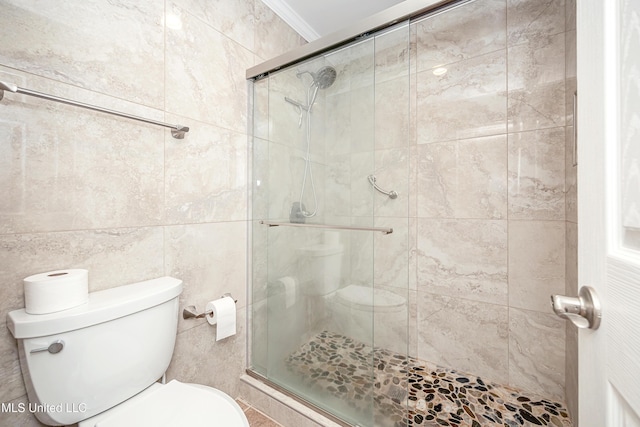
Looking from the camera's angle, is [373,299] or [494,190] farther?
[494,190]

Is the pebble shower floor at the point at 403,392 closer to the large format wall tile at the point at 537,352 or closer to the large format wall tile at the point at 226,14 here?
the large format wall tile at the point at 537,352

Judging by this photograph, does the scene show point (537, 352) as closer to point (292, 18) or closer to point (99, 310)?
point (99, 310)

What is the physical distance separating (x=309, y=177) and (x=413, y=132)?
86 centimetres

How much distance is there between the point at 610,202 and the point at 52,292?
1.29 meters

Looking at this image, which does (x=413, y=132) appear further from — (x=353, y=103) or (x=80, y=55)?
(x=80, y=55)

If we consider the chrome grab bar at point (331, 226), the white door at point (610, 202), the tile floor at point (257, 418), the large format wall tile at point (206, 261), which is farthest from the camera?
the tile floor at point (257, 418)

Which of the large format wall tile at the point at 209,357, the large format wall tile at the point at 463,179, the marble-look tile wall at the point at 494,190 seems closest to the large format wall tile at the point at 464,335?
the marble-look tile wall at the point at 494,190

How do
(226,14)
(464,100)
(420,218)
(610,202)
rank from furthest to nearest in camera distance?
(420,218) < (464,100) < (226,14) < (610,202)

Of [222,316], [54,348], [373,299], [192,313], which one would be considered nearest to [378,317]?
[373,299]

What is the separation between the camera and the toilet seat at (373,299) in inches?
44.1

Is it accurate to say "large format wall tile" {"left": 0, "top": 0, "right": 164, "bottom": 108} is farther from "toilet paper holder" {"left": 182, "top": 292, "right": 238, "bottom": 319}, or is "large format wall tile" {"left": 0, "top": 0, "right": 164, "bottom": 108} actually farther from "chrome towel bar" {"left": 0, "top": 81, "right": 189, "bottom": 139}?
"toilet paper holder" {"left": 182, "top": 292, "right": 238, "bottom": 319}

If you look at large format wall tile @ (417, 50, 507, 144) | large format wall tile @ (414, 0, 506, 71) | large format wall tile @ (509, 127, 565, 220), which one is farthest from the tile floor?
large format wall tile @ (414, 0, 506, 71)

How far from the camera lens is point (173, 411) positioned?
87 cm

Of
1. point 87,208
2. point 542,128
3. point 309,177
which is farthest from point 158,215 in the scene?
point 542,128
